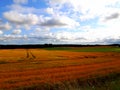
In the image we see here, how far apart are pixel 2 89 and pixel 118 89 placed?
29.8 ft

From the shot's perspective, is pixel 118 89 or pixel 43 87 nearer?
pixel 118 89

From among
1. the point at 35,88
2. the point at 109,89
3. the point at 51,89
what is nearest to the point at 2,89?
the point at 35,88

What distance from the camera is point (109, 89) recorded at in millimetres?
9938

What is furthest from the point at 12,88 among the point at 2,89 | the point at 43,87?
the point at 43,87

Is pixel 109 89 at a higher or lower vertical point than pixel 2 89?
higher

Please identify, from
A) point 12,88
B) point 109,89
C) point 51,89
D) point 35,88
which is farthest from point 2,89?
point 109,89

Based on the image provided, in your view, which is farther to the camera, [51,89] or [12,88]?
[12,88]

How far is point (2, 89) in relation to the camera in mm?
16016

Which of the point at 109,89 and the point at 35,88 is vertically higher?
the point at 109,89

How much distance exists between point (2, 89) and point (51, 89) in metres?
3.61

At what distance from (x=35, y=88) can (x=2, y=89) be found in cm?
229

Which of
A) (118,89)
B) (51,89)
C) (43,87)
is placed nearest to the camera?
(118,89)

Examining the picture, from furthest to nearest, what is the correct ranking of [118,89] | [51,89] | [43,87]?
[43,87]
[51,89]
[118,89]

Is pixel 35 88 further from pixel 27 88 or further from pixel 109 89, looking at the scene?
pixel 109 89
